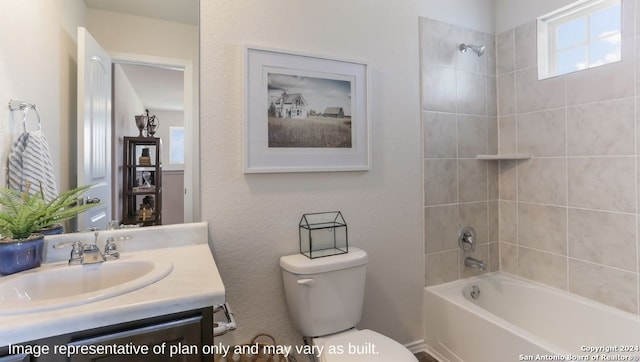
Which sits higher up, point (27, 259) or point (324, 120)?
A: point (324, 120)

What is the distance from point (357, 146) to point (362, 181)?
0.68 ft

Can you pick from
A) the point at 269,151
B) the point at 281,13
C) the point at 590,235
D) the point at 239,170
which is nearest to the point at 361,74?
the point at 281,13

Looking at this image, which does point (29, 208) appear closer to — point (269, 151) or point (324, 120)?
point (269, 151)

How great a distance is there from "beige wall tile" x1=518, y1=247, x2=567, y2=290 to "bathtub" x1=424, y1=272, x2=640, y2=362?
0.16 ft

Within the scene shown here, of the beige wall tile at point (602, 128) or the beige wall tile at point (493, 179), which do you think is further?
the beige wall tile at point (493, 179)

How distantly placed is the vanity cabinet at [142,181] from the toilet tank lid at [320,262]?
63 centimetres

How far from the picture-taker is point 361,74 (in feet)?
6.15

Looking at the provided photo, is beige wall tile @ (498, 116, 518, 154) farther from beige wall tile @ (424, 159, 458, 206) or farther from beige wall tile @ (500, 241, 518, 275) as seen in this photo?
beige wall tile @ (500, 241, 518, 275)

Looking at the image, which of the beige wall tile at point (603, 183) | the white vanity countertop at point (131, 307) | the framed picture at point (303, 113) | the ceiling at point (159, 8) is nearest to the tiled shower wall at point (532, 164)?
the beige wall tile at point (603, 183)

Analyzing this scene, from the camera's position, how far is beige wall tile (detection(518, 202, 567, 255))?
6.59 feet

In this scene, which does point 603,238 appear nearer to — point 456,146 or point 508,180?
point 508,180

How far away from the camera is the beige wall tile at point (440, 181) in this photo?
82.0 inches

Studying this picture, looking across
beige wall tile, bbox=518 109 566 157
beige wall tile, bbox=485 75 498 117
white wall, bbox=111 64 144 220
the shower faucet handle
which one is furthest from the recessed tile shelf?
white wall, bbox=111 64 144 220

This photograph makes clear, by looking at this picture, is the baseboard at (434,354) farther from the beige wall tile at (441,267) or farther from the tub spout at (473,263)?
the tub spout at (473,263)
